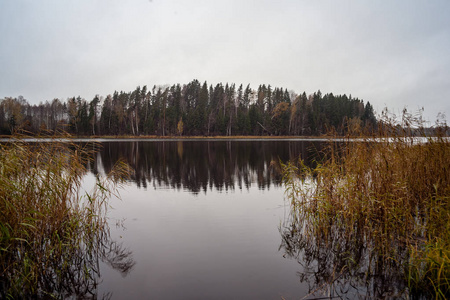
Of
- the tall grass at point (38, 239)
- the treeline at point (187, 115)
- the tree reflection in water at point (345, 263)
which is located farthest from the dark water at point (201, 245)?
the treeline at point (187, 115)

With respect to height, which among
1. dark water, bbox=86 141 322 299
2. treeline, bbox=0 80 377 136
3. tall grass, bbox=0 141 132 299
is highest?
treeline, bbox=0 80 377 136

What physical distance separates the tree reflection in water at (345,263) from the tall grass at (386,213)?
0.02 metres

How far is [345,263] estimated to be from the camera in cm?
621

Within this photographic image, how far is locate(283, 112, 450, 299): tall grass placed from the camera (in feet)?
18.2

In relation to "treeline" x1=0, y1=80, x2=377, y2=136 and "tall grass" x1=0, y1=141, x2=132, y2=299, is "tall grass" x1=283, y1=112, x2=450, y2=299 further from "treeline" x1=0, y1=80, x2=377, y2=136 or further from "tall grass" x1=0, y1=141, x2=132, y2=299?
"treeline" x1=0, y1=80, x2=377, y2=136

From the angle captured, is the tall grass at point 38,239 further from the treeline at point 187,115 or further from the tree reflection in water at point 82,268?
the treeline at point 187,115

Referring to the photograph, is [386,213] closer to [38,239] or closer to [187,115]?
[38,239]

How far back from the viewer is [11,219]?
5312 millimetres

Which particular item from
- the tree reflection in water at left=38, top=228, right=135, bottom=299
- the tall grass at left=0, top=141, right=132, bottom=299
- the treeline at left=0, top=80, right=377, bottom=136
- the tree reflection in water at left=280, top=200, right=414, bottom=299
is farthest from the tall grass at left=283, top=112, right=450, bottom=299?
the treeline at left=0, top=80, right=377, bottom=136

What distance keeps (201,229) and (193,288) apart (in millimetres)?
3503

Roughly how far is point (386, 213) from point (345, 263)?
1507 mm

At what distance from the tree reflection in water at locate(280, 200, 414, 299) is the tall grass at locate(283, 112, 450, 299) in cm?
2

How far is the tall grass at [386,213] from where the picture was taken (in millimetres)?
5555

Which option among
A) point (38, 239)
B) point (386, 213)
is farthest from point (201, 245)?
point (386, 213)
